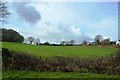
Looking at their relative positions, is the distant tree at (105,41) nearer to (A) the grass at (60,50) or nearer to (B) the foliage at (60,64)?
(A) the grass at (60,50)

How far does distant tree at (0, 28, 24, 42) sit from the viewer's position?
32906 mm

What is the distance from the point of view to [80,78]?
72.0 ft

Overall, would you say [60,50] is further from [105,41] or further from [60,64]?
[60,64]

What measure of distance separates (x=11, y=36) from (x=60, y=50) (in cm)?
572

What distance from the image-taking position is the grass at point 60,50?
3297 centimetres

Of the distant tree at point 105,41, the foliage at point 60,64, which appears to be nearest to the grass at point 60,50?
the distant tree at point 105,41

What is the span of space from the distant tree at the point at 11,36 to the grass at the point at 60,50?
1.91 ft

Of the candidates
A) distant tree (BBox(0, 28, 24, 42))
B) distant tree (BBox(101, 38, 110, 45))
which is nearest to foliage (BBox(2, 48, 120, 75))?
distant tree (BBox(0, 28, 24, 42))

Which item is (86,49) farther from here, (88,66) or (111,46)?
(88,66)

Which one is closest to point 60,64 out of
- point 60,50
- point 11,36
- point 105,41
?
point 60,50

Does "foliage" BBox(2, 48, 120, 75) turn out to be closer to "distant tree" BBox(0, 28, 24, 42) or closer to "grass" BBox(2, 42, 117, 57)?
"grass" BBox(2, 42, 117, 57)

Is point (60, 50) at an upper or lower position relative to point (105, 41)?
lower

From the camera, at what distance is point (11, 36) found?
35.5m

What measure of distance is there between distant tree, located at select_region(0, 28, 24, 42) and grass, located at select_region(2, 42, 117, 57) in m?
0.58
